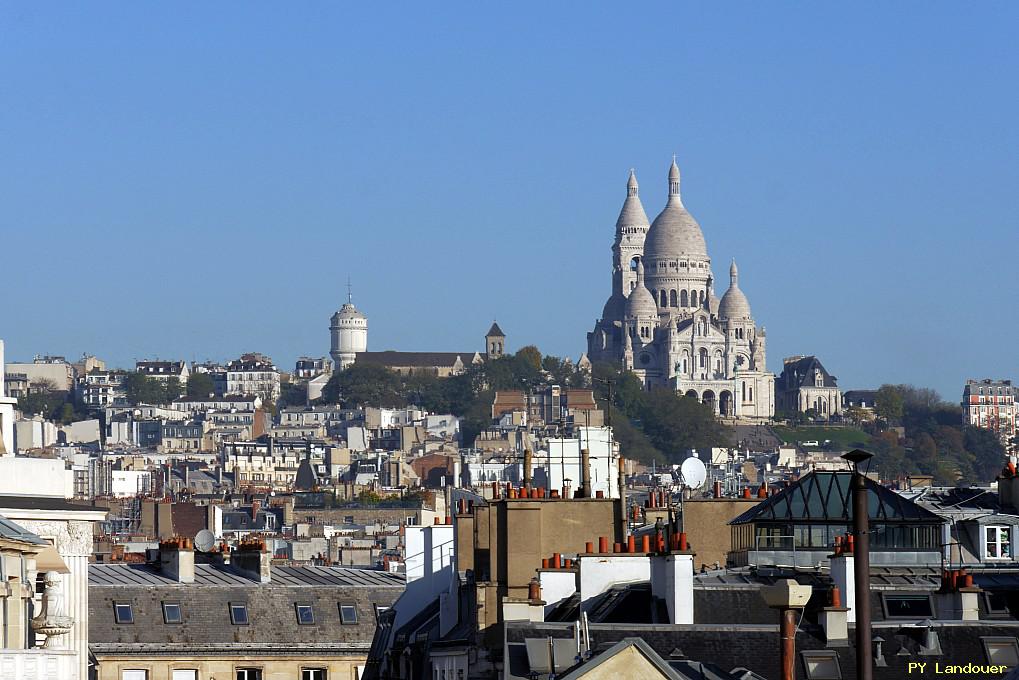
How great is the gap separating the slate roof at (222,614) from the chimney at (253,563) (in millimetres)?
182

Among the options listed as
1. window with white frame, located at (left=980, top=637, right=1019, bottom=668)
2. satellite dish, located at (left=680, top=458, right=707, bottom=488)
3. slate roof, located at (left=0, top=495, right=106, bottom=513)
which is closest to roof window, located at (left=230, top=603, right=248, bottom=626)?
satellite dish, located at (left=680, top=458, right=707, bottom=488)

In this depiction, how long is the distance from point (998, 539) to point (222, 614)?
971 centimetres

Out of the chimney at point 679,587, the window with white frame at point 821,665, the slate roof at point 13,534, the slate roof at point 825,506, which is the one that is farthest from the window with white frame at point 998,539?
the slate roof at point 13,534

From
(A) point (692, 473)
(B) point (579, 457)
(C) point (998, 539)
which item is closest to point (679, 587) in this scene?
(C) point (998, 539)

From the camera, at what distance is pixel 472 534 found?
27312mm

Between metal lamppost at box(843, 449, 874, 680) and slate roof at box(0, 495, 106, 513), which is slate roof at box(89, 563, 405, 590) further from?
metal lamppost at box(843, 449, 874, 680)

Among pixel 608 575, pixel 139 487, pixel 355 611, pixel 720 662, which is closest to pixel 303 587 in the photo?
pixel 355 611

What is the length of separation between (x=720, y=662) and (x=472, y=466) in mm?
161576

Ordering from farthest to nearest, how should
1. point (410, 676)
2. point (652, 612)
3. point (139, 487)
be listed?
1. point (139, 487)
2. point (410, 676)
3. point (652, 612)

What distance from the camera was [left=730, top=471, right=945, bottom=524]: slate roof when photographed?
2716 cm

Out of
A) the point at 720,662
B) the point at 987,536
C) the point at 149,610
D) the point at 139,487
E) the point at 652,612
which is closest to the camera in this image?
the point at 720,662

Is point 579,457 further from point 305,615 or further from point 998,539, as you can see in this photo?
point 998,539

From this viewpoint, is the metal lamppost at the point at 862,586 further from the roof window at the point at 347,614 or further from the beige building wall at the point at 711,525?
the roof window at the point at 347,614

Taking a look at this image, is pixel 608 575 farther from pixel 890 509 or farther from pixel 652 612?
pixel 890 509
